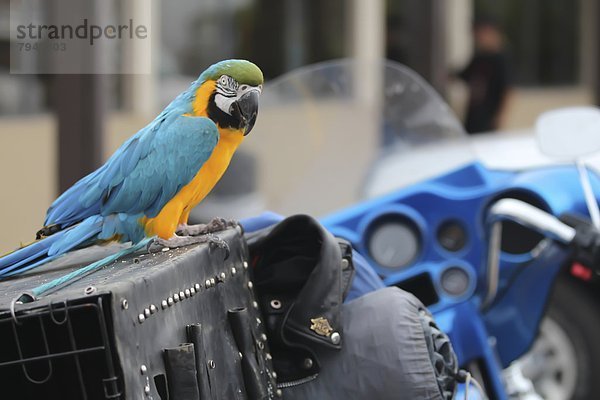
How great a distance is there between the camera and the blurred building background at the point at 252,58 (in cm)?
500

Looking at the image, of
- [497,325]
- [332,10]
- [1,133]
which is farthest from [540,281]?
[332,10]

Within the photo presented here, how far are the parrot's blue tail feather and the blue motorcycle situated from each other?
4.39 feet

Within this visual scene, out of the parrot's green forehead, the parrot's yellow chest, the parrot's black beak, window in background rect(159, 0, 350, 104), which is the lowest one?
the parrot's yellow chest

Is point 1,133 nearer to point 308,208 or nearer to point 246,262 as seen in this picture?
point 308,208

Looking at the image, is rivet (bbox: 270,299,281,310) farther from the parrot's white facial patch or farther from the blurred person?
the blurred person

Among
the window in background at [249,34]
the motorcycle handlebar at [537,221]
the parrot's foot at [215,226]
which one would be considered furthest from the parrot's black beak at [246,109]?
the window in background at [249,34]

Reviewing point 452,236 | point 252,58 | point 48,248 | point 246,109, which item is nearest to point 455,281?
point 452,236

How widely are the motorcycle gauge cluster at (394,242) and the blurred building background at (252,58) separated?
1.08m

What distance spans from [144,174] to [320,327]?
1.39ft

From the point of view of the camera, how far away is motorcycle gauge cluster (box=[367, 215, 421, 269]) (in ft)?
9.99

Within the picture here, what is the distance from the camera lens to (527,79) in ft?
42.3

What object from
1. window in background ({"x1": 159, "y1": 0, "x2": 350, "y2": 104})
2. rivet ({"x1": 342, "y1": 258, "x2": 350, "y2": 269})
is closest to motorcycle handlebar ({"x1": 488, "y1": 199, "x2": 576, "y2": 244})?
rivet ({"x1": 342, "y1": 258, "x2": 350, "y2": 269})

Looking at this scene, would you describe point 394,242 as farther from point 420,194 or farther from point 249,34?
point 249,34

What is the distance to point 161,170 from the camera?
1.78 m
